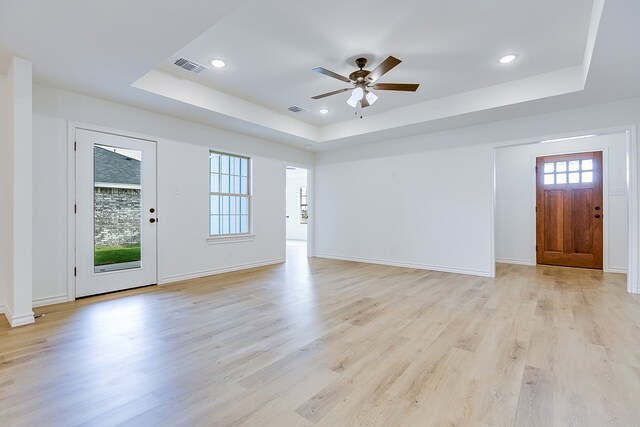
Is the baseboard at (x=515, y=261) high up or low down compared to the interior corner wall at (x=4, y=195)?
down

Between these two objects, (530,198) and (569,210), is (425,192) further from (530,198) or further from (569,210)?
(569,210)

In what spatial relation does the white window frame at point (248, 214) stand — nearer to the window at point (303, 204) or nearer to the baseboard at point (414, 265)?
the baseboard at point (414, 265)

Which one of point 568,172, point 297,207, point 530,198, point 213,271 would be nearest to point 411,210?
point 530,198

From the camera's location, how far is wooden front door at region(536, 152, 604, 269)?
18.5 feet

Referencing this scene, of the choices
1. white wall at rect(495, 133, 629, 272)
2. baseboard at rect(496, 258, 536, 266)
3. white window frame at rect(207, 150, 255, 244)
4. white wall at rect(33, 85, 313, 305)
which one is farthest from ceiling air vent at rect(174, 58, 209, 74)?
baseboard at rect(496, 258, 536, 266)

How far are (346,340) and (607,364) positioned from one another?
6.11 feet

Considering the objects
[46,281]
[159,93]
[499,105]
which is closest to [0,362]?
[46,281]

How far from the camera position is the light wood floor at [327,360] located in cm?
165

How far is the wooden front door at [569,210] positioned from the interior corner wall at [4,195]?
8357mm

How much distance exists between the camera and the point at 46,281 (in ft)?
11.7

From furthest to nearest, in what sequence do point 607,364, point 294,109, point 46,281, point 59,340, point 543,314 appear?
point 294,109 < point 46,281 < point 543,314 < point 59,340 < point 607,364

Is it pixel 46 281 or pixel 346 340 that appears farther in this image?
pixel 46 281

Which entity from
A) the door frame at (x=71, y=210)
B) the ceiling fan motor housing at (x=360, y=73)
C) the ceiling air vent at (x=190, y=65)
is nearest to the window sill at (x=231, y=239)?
the door frame at (x=71, y=210)

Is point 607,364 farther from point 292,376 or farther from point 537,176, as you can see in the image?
point 537,176
